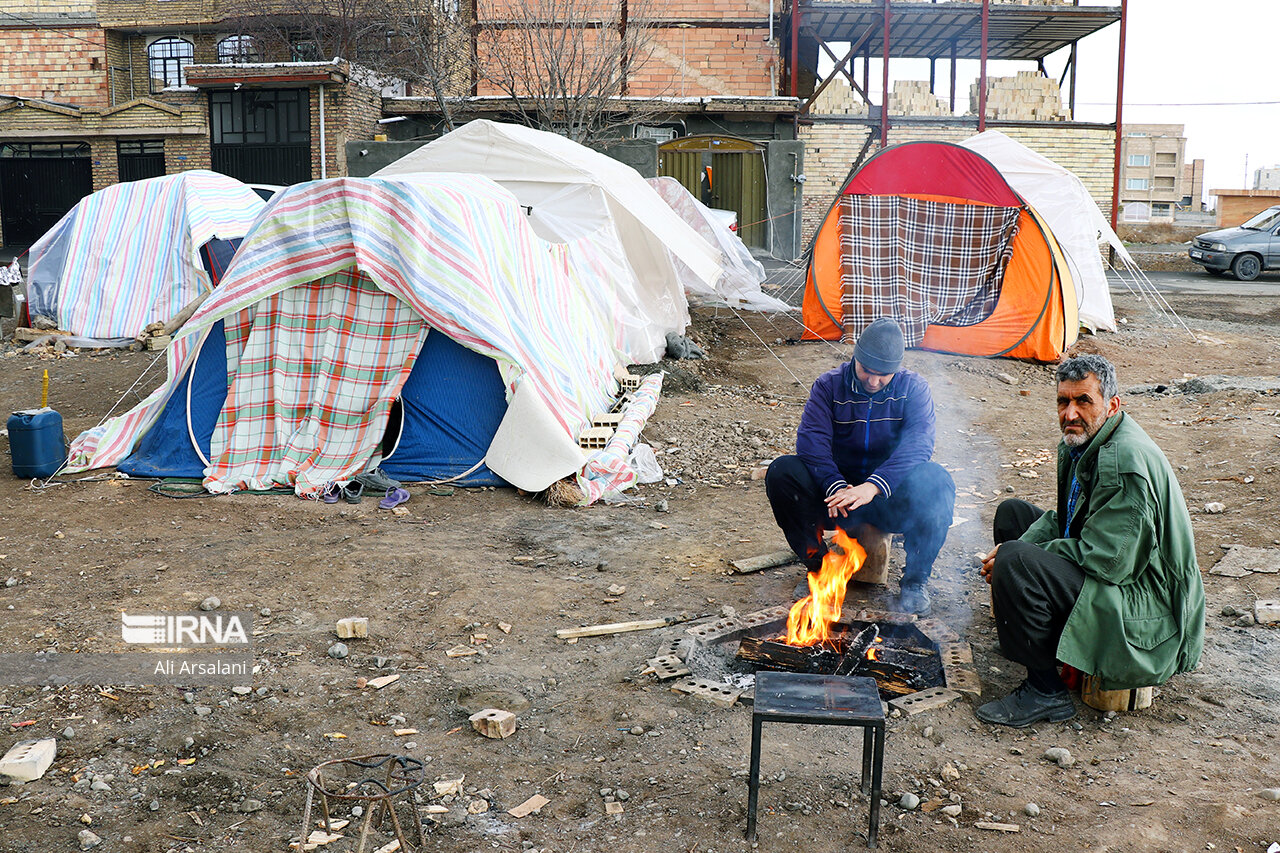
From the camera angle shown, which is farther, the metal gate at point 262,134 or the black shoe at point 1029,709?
the metal gate at point 262,134

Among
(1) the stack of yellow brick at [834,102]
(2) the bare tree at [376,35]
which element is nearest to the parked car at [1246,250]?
(1) the stack of yellow brick at [834,102]

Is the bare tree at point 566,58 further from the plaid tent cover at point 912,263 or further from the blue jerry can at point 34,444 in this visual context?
the blue jerry can at point 34,444

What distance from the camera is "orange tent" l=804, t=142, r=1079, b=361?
11.1 metres

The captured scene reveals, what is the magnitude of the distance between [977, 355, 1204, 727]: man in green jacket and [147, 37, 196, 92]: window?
26022mm

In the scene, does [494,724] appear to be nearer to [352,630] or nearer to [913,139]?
[352,630]

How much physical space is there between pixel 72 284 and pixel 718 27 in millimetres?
13742

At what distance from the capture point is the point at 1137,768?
3186 millimetres

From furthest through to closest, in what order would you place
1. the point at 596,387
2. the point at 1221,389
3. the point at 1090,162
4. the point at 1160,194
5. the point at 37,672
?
1. the point at 1160,194
2. the point at 1090,162
3. the point at 1221,389
4. the point at 596,387
5. the point at 37,672

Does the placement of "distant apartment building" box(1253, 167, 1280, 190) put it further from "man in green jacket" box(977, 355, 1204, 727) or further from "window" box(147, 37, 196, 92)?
"man in green jacket" box(977, 355, 1204, 727)

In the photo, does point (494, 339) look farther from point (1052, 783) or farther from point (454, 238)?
point (1052, 783)

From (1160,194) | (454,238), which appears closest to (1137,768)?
(454,238)

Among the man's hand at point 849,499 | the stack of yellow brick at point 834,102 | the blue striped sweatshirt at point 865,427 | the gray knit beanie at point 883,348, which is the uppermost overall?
the stack of yellow brick at point 834,102

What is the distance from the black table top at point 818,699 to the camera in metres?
2.73

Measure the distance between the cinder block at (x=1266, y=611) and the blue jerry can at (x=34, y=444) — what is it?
6.80 metres
